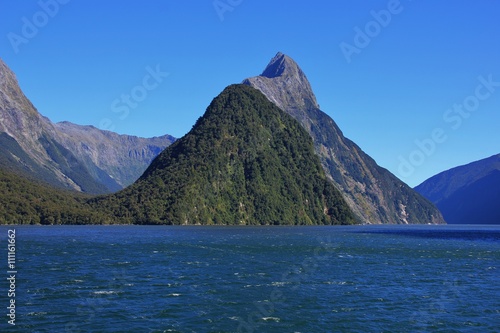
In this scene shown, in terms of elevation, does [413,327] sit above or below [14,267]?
below

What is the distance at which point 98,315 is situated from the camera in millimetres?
54031

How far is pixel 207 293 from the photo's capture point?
68.1m

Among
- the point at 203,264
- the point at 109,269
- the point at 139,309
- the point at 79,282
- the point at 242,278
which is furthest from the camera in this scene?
the point at 203,264

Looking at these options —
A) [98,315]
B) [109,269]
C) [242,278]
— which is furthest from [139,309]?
[109,269]

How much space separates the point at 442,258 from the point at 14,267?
94.4 metres

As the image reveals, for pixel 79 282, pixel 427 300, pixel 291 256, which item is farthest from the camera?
pixel 291 256

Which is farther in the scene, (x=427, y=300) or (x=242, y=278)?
(x=242, y=278)

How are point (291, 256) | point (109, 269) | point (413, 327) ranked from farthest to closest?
point (291, 256) → point (109, 269) → point (413, 327)

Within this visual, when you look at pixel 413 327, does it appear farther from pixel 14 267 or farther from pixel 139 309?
pixel 14 267

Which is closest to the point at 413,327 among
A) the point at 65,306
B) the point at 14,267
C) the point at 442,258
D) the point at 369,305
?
the point at 369,305

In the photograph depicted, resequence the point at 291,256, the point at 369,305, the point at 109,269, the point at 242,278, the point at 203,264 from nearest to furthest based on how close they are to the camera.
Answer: the point at 369,305 → the point at 242,278 → the point at 109,269 → the point at 203,264 → the point at 291,256

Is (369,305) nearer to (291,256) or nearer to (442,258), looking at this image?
(291,256)

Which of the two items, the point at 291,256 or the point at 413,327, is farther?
the point at 291,256

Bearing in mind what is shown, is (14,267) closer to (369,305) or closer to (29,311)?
(29,311)
